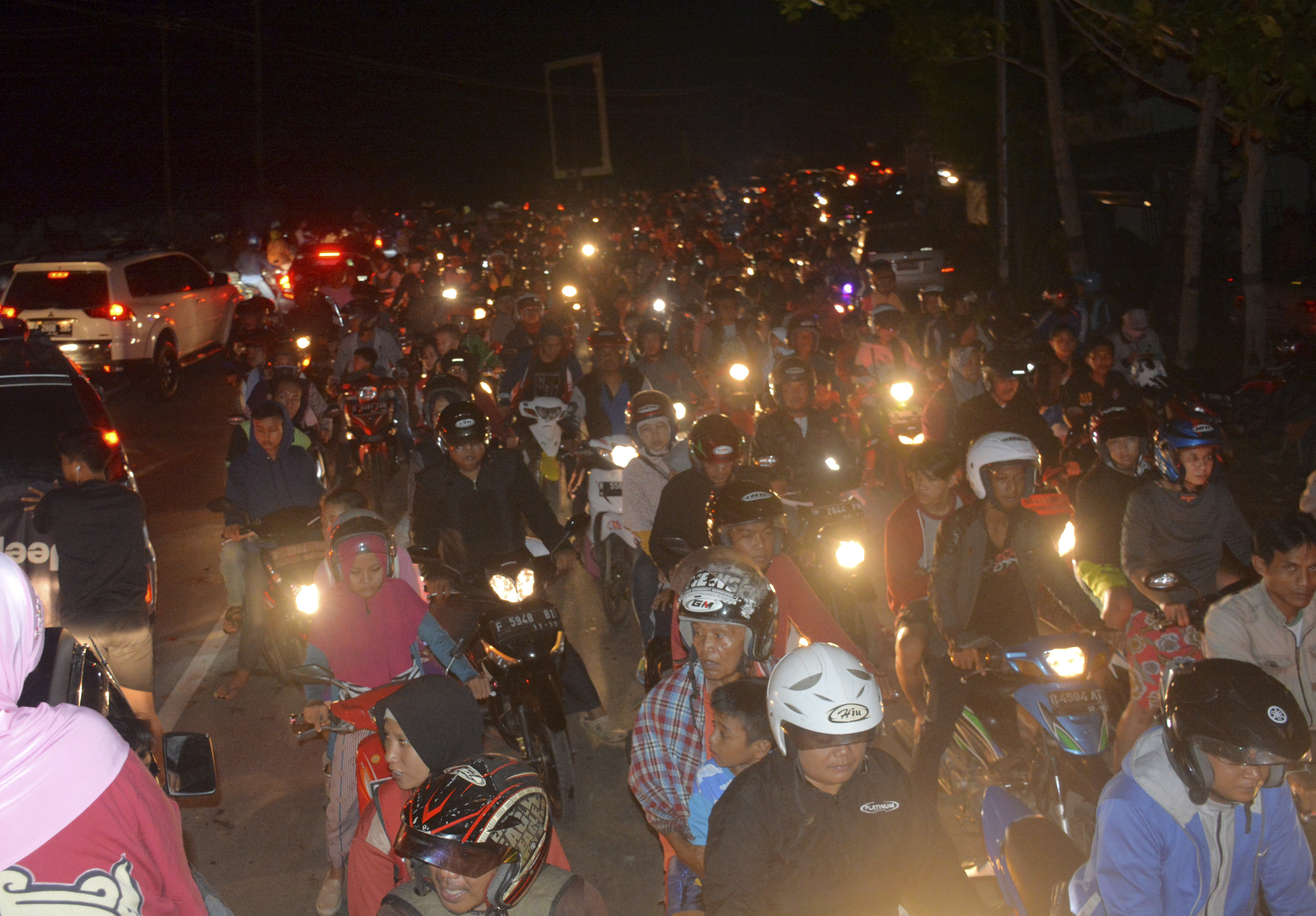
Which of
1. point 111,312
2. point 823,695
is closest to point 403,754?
point 823,695

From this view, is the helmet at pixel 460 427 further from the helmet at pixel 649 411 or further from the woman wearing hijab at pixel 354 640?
the woman wearing hijab at pixel 354 640

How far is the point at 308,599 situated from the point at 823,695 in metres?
3.77

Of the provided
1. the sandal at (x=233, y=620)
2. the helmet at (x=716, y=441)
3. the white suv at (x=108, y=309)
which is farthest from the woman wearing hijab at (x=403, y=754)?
the white suv at (x=108, y=309)

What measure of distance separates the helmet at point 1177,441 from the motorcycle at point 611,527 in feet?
14.0

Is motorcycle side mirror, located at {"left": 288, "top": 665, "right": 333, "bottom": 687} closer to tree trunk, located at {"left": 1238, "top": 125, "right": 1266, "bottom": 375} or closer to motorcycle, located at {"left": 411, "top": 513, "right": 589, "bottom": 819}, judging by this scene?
motorcycle, located at {"left": 411, "top": 513, "right": 589, "bottom": 819}

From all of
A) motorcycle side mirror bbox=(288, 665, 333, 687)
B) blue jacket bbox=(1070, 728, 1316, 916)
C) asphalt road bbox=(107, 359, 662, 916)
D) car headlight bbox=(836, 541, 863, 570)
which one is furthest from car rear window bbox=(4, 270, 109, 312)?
blue jacket bbox=(1070, 728, 1316, 916)

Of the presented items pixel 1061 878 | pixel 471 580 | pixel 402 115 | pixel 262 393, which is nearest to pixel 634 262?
pixel 262 393

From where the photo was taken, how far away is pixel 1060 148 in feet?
56.3

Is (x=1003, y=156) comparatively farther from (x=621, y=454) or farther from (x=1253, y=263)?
(x=621, y=454)

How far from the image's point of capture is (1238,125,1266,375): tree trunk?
1439 centimetres

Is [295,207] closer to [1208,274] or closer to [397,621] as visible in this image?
[1208,274]

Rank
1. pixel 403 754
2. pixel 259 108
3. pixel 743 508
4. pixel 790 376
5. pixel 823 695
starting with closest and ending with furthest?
Result: pixel 823 695 < pixel 403 754 < pixel 743 508 < pixel 790 376 < pixel 259 108

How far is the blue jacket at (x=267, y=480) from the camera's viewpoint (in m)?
8.16

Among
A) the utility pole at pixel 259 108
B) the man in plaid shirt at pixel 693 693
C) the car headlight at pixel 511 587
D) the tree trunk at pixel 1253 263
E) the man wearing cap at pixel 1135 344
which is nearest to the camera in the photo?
the man in plaid shirt at pixel 693 693
